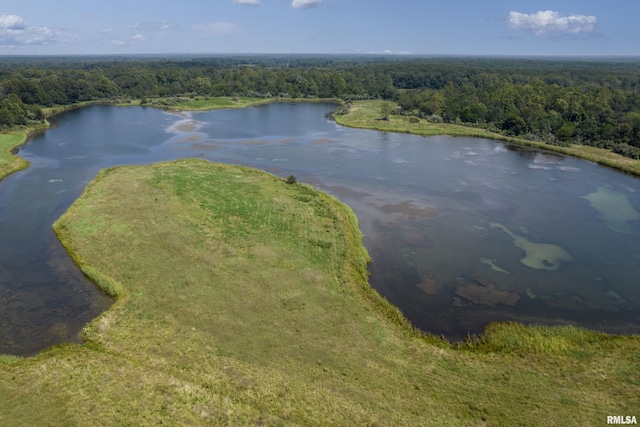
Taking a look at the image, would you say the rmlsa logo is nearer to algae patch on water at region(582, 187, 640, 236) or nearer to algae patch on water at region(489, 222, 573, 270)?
algae patch on water at region(489, 222, 573, 270)

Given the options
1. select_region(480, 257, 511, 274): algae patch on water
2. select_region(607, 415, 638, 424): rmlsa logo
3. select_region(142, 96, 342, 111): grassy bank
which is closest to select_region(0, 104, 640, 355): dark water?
select_region(480, 257, 511, 274): algae patch on water

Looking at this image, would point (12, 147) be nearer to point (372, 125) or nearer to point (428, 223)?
point (428, 223)

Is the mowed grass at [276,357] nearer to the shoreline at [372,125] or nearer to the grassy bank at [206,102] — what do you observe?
the shoreline at [372,125]

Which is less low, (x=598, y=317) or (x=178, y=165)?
(x=178, y=165)

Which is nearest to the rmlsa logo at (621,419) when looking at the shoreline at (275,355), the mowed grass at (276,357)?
the mowed grass at (276,357)

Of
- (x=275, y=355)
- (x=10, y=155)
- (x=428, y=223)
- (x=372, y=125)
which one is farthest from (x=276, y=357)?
(x=372, y=125)

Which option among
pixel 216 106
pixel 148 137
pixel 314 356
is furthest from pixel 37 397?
pixel 216 106

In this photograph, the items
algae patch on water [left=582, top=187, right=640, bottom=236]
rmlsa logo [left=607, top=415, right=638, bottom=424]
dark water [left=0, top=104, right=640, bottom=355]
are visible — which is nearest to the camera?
rmlsa logo [left=607, top=415, right=638, bottom=424]

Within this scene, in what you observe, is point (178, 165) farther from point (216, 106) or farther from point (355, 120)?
point (216, 106)
